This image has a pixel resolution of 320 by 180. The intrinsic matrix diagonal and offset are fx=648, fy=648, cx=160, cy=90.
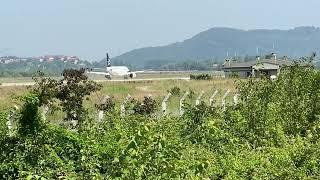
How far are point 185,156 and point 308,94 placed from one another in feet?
28.7

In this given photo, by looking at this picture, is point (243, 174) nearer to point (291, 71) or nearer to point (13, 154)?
point (13, 154)

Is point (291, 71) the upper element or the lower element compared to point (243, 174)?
upper

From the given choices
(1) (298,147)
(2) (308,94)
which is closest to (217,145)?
(1) (298,147)

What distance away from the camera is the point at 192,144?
1293 centimetres

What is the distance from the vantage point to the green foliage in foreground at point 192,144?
23.5ft

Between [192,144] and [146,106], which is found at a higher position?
[192,144]

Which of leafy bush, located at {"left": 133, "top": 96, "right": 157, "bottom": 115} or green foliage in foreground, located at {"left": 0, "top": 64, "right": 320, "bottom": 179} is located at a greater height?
green foliage in foreground, located at {"left": 0, "top": 64, "right": 320, "bottom": 179}

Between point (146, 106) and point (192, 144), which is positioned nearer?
point (192, 144)

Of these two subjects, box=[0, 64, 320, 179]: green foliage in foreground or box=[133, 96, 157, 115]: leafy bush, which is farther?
box=[133, 96, 157, 115]: leafy bush

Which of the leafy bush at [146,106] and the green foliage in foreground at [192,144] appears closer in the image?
the green foliage in foreground at [192,144]

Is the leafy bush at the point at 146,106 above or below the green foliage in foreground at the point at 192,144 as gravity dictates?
below

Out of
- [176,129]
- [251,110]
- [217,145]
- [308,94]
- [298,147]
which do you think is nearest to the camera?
[298,147]

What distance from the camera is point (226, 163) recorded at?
429 inches

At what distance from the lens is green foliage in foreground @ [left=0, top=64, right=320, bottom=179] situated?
23.5 feet
